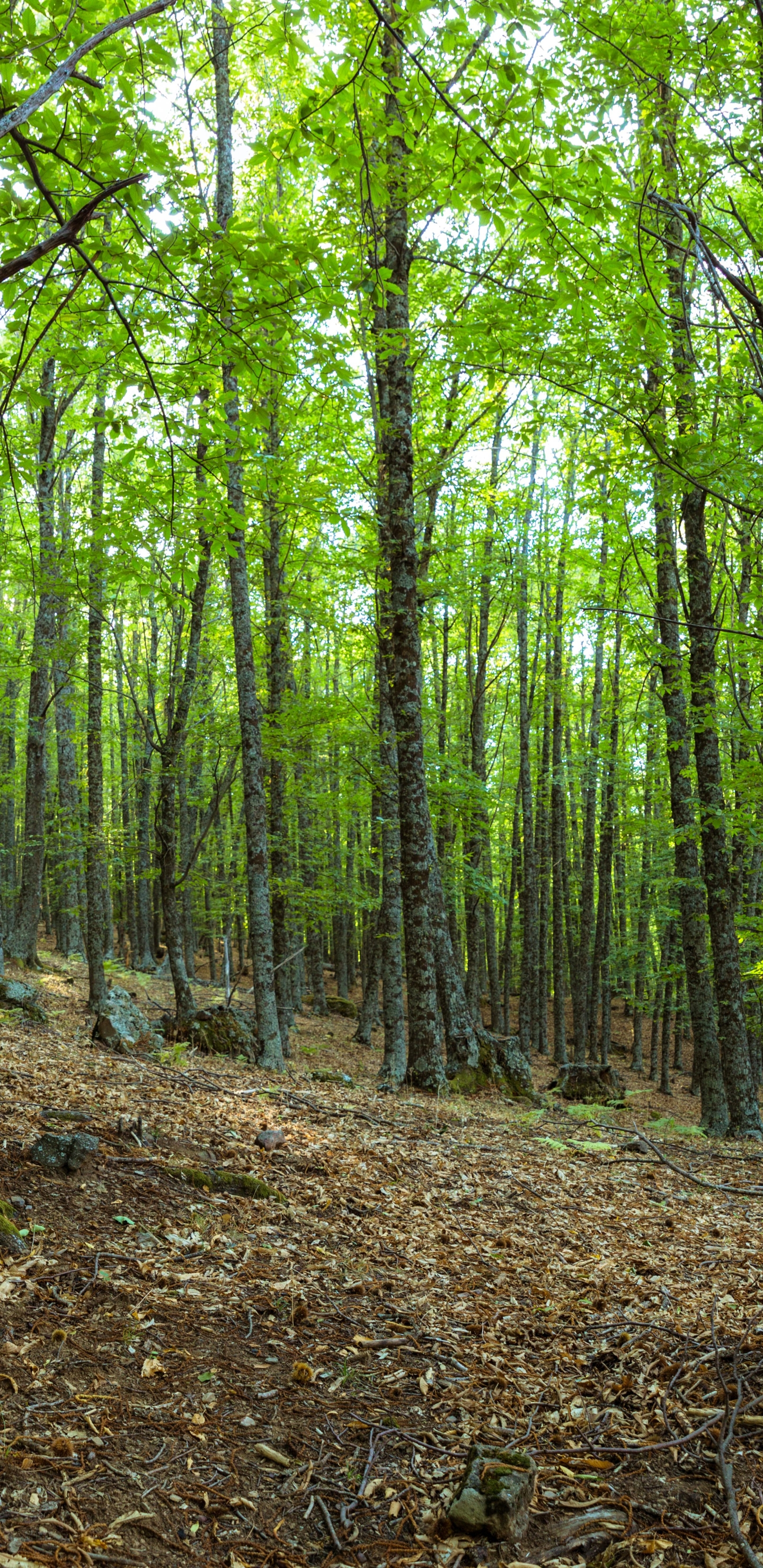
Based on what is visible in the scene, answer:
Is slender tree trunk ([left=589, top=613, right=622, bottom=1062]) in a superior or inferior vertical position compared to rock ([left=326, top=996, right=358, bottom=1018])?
superior

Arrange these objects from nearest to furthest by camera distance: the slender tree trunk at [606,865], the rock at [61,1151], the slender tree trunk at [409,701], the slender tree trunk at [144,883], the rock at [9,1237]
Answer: the rock at [9,1237] < the rock at [61,1151] < the slender tree trunk at [409,701] < the slender tree trunk at [606,865] < the slender tree trunk at [144,883]

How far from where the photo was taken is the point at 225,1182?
4887 millimetres

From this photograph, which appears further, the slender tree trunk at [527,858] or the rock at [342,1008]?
the rock at [342,1008]

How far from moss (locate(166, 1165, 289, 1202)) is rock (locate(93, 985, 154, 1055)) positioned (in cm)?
358

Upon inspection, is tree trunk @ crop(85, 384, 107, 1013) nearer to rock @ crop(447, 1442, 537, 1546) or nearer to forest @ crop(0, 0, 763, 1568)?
forest @ crop(0, 0, 763, 1568)

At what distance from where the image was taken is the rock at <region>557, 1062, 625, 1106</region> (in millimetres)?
13203

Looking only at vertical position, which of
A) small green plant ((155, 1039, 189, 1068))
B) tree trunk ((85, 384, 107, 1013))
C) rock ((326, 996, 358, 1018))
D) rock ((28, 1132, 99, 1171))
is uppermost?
tree trunk ((85, 384, 107, 1013))

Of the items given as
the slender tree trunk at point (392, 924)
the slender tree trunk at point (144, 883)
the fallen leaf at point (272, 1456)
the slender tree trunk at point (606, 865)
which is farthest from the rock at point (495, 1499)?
the slender tree trunk at point (144, 883)

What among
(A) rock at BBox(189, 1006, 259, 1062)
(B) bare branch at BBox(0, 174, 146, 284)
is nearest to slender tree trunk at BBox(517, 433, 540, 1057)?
(A) rock at BBox(189, 1006, 259, 1062)

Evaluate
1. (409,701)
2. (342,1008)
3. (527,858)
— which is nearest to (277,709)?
(409,701)

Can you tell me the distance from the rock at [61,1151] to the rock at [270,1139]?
55.9 inches

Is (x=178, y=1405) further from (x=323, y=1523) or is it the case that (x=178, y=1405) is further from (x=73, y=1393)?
(x=323, y=1523)

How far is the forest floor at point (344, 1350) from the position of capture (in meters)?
2.48

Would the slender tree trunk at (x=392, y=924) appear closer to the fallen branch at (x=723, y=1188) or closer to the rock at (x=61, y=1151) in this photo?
the fallen branch at (x=723, y=1188)
